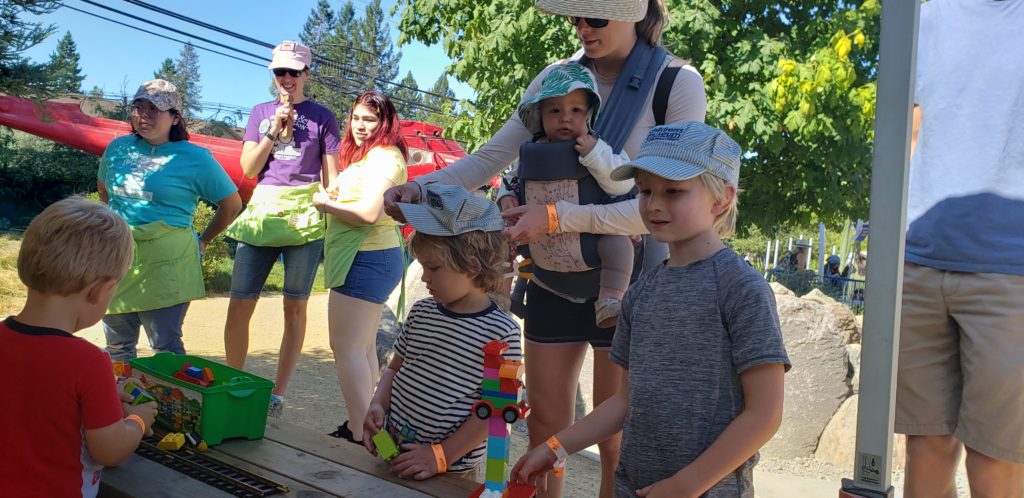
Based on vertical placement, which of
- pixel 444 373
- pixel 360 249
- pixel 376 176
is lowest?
pixel 444 373

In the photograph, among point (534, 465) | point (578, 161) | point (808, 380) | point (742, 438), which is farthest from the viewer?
point (808, 380)

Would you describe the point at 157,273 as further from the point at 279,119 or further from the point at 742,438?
the point at 742,438

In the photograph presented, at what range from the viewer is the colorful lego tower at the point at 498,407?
1.90 m

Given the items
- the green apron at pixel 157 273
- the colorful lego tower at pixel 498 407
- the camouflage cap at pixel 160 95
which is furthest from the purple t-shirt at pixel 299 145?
the colorful lego tower at pixel 498 407

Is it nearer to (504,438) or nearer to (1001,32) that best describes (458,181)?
(504,438)

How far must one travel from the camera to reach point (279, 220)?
4078 mm

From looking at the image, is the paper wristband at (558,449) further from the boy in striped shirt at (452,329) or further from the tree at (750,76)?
the tree at (750,76)

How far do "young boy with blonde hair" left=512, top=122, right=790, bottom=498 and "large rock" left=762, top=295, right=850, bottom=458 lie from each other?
3971 millimetres

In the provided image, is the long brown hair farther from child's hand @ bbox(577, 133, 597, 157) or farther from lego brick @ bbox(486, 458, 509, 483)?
lego brick @ bbox(486, 458, 509, 483)

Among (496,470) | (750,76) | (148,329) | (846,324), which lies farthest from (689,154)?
(750,76)

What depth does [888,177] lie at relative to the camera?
165 cm

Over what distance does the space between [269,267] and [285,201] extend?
377 millimetres

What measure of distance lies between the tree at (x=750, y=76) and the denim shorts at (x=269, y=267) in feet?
17.9

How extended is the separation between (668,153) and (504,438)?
2.48 feet
